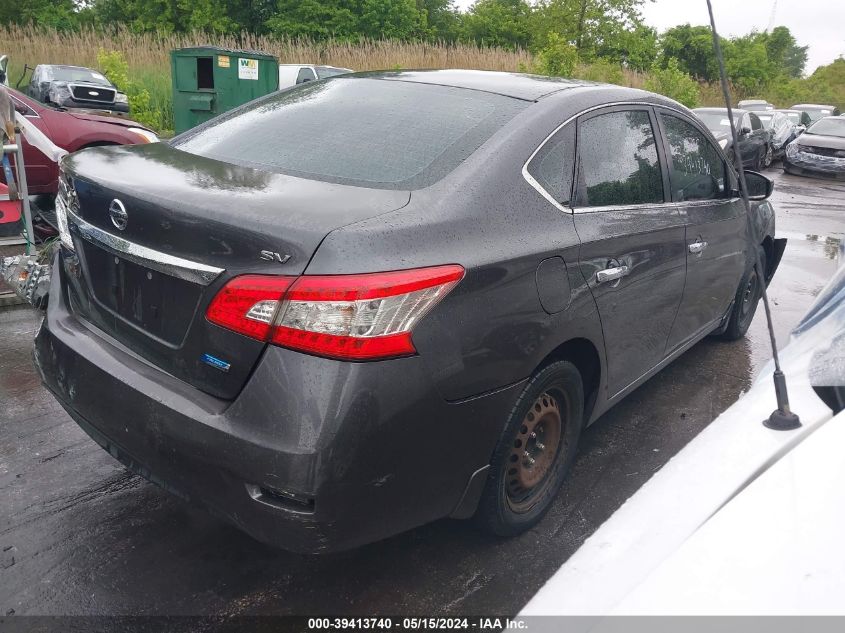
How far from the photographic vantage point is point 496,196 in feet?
8.01

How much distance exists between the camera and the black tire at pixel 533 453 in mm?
2549

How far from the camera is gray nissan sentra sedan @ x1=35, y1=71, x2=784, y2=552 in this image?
6.59 ft

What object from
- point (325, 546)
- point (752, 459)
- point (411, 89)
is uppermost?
point (411, 89)

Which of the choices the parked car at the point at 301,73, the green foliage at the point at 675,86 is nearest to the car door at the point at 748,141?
the green foliage at the point at 675,86

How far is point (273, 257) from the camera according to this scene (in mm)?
2016

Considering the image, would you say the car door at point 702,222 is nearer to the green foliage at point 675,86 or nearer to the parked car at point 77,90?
the parked car at point 77,90

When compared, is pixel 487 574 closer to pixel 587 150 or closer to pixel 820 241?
pixel 587 150

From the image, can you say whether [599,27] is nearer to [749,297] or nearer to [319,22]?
[319,22]

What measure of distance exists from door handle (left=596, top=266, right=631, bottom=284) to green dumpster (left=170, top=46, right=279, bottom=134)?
940 centimetres

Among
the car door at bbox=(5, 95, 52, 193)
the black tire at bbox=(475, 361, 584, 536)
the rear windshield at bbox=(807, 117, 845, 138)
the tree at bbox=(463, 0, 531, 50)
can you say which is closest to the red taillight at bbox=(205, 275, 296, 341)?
the black tire at bbox=(475, 361, 584, 536)

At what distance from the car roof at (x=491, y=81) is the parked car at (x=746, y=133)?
40.7 feet

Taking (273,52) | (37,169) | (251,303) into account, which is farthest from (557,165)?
(273,52)

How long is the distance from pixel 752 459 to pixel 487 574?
1294 mm

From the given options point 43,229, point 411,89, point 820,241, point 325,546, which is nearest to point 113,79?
point 43,229
